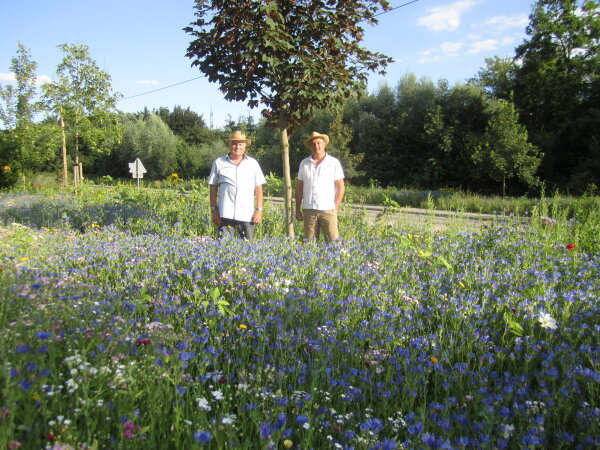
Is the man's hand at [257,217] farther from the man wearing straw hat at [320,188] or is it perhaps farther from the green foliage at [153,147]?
the green foliage at [153,147]

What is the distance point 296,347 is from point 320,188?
321 centimetres

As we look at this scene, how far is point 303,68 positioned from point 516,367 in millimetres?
4173

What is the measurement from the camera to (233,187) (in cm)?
530

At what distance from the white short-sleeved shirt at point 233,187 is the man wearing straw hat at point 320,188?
2.39 ft

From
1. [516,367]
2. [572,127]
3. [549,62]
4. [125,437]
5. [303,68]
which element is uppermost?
[549,62]

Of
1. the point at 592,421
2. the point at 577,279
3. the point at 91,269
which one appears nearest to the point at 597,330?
the point at 592,421

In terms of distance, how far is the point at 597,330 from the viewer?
2717mm

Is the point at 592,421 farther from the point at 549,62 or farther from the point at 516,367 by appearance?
the point at 549,62

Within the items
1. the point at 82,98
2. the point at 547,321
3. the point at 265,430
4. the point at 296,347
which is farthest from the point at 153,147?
the point at 265,430

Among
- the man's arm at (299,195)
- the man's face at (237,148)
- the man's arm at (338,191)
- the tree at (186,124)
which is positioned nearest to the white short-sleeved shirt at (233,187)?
the man's face at (237,148)

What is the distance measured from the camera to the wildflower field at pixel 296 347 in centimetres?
173

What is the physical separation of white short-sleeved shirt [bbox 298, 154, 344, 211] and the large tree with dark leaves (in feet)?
77.8

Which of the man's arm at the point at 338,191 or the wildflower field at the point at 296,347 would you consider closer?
the wildflower field at the point at 296,347

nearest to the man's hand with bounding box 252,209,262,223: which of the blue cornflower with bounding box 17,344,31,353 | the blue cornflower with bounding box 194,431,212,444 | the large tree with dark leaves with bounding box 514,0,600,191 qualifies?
the blue cornflower with bounding box 17,344,31,353
